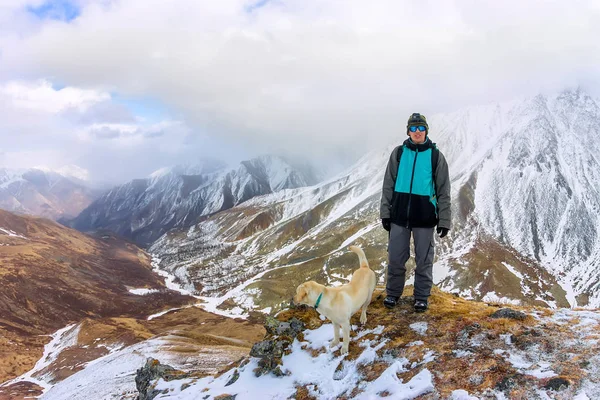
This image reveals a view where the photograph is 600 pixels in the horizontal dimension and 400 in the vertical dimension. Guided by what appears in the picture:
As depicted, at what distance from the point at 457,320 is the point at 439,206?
346 centimetres

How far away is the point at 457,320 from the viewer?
10.5m

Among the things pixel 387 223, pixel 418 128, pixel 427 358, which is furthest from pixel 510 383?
pixel 418 128

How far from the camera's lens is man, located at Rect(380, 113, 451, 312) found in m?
10.8

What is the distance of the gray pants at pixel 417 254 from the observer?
Answer: 11.3 m

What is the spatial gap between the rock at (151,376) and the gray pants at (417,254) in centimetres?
1285

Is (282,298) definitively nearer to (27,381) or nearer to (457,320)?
(27,381)

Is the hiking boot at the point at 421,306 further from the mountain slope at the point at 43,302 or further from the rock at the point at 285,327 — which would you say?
the mountain slope at the point at 43,302

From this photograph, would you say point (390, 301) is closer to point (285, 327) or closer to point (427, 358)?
point (427, 358)

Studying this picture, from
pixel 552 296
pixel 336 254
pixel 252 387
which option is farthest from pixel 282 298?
pixel 252 387

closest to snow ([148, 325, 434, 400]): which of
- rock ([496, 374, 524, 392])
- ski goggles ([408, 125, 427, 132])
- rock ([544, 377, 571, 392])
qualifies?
rock ([496, 374, 524, 392])

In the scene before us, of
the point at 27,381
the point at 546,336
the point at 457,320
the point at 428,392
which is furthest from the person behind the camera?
the point at 27,381

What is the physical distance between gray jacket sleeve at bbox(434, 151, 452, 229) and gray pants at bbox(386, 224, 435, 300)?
0.53m

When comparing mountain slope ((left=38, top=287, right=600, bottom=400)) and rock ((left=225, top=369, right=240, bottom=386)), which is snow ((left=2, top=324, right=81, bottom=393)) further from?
mountain slope ((left=38, top=287, right=600, bottom=400))

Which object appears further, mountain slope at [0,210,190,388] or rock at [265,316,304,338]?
mountain slope at [0,210,190,388]
